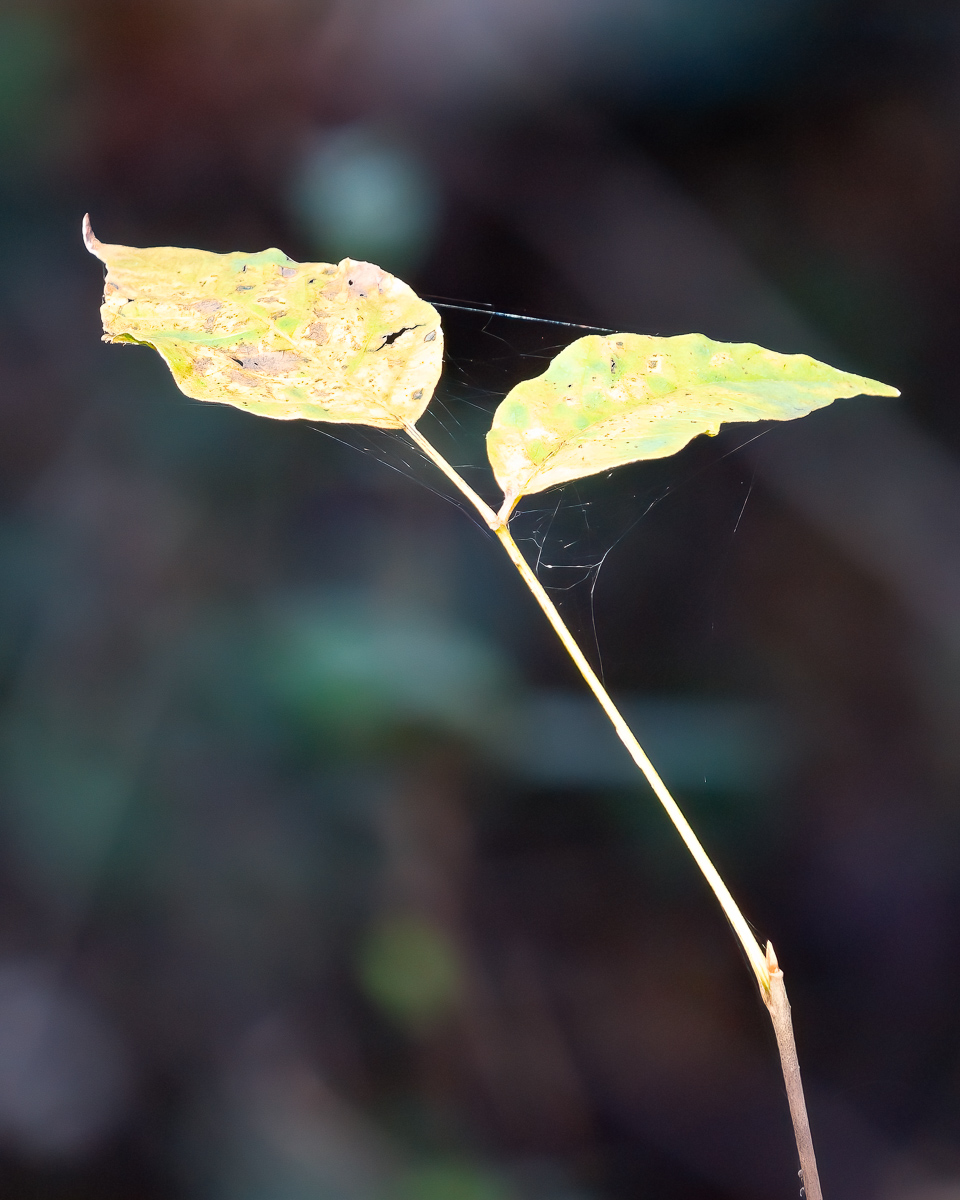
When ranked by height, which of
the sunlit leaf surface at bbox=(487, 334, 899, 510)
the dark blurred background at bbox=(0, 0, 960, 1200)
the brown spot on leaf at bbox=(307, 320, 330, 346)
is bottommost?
the dark blurred background at bbox=(0, 0, 960, 1200)

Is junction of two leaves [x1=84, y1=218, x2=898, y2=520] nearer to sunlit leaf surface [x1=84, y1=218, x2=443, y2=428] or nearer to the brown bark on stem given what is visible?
sunlit leaf surface [x1=84, y1=218, x2=443, y2=428]

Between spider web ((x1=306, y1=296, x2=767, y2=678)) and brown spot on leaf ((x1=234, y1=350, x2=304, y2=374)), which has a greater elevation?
brown spot on leaf ((x1=234, y1=350, x2=304, y2=374))

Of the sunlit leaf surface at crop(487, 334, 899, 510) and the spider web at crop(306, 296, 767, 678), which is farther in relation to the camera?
the spider web at crop(306, 296, 767, 678)

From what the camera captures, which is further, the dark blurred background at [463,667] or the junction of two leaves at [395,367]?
the dark blurred background at [463,667]

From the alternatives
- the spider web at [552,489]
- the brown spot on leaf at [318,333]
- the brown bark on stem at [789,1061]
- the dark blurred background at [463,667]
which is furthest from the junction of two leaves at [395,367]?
the dark blurred background at [463,667]

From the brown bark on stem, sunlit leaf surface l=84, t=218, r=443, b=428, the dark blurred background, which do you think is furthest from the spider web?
the brown bark on stem

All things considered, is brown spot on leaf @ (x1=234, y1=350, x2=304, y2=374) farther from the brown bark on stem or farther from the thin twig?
the brown bark on stem

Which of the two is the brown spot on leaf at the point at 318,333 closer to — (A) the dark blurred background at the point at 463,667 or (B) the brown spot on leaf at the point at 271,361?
(B) the brown spot on leaf at the point at 271,361
